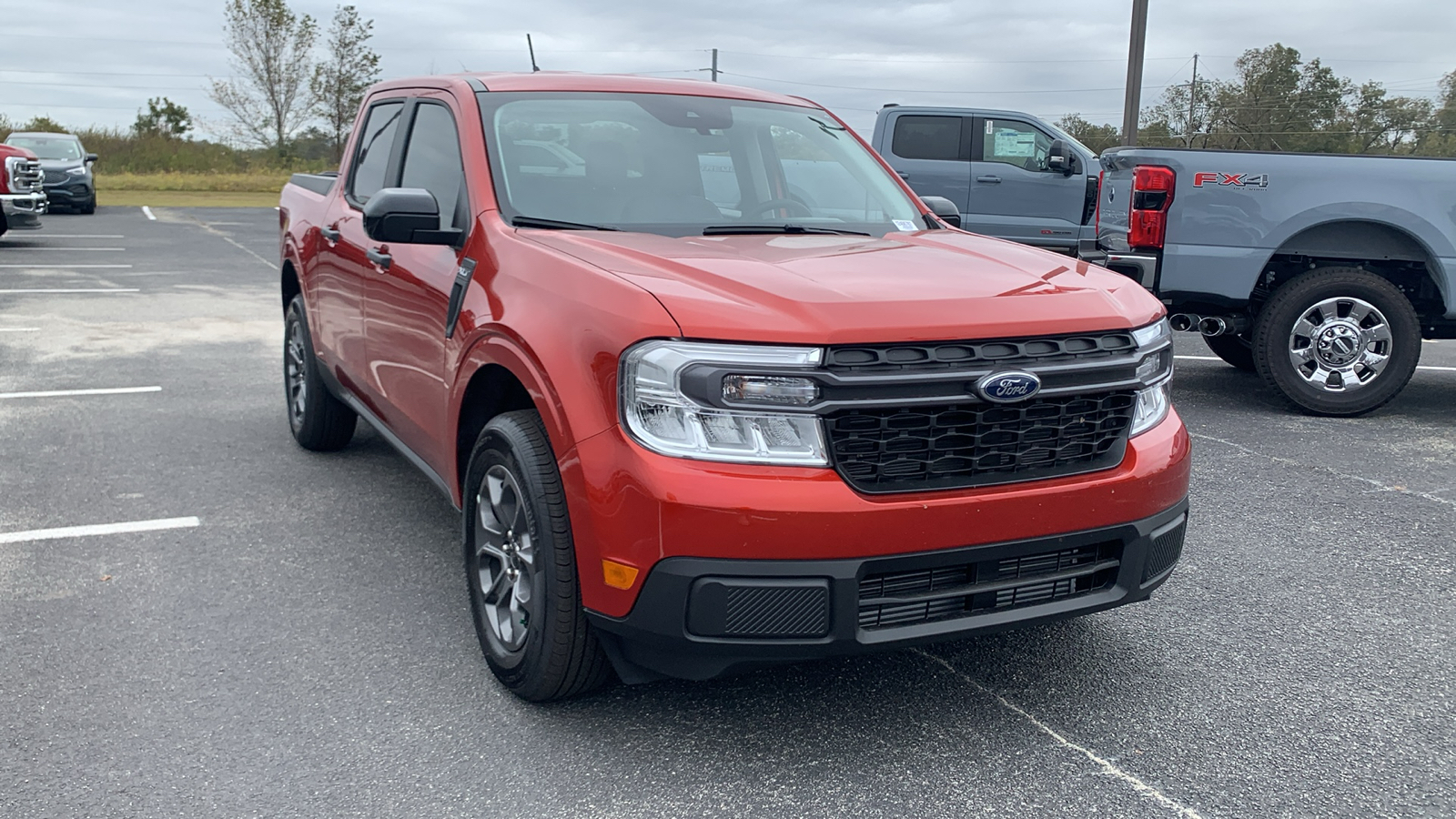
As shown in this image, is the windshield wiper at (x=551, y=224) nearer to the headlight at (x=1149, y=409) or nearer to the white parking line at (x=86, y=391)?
the headlight at (x=1149, y=409)

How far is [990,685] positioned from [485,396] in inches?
67.1

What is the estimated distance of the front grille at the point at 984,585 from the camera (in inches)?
111

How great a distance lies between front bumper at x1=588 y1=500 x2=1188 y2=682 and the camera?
107 inches

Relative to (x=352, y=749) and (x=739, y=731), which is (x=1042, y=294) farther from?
(x=352, y=749)

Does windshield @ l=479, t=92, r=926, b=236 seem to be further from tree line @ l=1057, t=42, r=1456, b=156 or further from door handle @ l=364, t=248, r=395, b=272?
tree line @ l=1057, t=42, r=1456, b=156

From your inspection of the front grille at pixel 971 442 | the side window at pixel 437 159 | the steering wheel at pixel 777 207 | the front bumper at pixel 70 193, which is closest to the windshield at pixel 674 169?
the steering wheel at pixel 777 207

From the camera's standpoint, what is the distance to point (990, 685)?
3477mm

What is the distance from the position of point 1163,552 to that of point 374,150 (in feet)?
12.1

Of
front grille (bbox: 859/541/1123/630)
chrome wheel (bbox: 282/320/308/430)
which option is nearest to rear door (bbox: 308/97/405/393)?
chrome wheel (bbox: 282/320/308/430)

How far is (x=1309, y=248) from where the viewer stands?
7199 millimetres

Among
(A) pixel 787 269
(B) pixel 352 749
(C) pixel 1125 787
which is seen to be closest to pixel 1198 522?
(C) pixel 1125 787

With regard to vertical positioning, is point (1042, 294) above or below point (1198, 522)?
above

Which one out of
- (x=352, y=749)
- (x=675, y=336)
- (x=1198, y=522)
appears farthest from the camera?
(x=1198, y=522)

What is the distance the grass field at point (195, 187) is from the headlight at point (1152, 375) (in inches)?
1408
